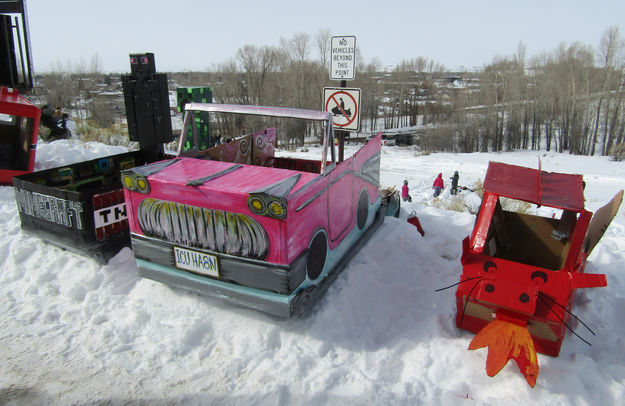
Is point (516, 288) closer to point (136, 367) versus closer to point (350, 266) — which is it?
point (350, 266)

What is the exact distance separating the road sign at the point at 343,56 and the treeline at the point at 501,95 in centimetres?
3651

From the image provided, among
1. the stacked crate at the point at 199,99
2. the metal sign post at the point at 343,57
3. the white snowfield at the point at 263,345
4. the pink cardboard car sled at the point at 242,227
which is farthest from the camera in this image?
the stacked crate at the point at 199,99

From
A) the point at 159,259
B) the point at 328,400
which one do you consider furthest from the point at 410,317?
the point at 159,259

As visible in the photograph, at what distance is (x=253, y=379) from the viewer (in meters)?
3.22

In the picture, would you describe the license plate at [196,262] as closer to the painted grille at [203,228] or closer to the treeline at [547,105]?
the painted grille at [203,228]

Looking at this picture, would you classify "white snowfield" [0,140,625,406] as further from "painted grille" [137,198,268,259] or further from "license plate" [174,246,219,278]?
"painted grille" [137,198,268,259]

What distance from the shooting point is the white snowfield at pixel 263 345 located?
122 inches

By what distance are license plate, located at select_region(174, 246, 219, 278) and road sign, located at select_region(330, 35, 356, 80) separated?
13.2 feet

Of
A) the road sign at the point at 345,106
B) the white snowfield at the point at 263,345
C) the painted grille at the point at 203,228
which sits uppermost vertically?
the road sign at the point at 345,106

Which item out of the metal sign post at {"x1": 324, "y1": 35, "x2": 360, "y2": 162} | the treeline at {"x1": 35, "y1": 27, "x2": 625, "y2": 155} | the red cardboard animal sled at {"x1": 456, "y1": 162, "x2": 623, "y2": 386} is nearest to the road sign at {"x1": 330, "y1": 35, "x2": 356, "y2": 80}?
the metal sign post at {"x1": 324, "y1": 35, "x2": 360, "y2": 162}

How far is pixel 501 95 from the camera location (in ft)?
173

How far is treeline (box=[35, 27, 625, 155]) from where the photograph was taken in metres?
44.2

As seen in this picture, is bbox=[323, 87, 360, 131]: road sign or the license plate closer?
the license plate

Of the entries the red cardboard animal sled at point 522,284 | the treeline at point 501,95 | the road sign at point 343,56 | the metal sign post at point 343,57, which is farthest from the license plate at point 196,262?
the treeline at point 501,95
